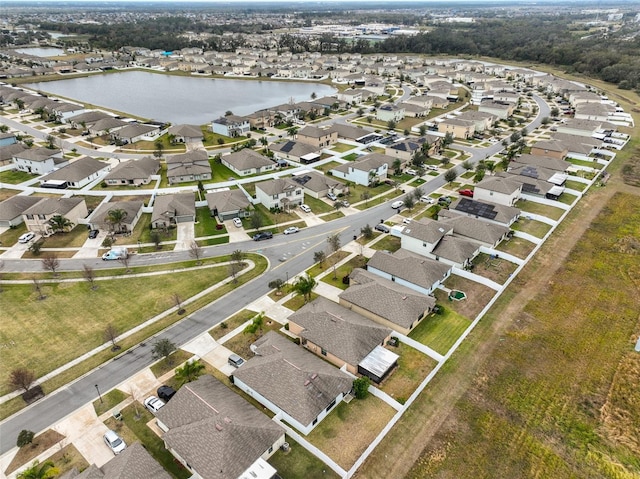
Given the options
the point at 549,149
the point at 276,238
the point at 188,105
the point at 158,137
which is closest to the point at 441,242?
the point at 276,238

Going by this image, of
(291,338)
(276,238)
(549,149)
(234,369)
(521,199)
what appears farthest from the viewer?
(549,149)

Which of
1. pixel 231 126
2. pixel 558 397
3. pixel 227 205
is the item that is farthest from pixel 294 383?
pixel 231 126

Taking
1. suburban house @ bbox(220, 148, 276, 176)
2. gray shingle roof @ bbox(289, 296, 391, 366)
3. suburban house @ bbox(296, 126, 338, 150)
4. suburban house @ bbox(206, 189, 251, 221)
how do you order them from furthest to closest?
1. suburban house @ bbox(296, 126, 338, 150)
2. suburban house @ bbox(220, 148, 276, 176)
3. suburban house @ bbox(206, 189, 251, 221)
4. gray shingle roof @ bbox(289, 296, 391, 366)

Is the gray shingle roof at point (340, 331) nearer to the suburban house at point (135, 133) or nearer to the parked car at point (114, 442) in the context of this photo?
the parked car at point (114, 442)

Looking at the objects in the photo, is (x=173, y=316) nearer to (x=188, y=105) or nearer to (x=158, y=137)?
(x=158, y=137)

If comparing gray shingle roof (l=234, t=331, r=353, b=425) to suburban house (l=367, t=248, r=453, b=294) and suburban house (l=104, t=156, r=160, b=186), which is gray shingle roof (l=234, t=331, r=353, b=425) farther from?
suburban house (l=104, t=156, r=160, b=186)

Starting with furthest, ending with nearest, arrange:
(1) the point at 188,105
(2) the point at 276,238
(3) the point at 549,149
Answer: (1) the point at 188,105 → (3) the point at 549,149 → (2) the point at 276,238

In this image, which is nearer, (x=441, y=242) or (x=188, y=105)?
(x=441, y=242)

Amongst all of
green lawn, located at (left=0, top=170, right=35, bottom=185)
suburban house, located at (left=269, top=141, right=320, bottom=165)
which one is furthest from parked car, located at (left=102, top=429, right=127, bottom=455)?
green lawn, located at (left=0, top=170, right=35, bottom=185)
